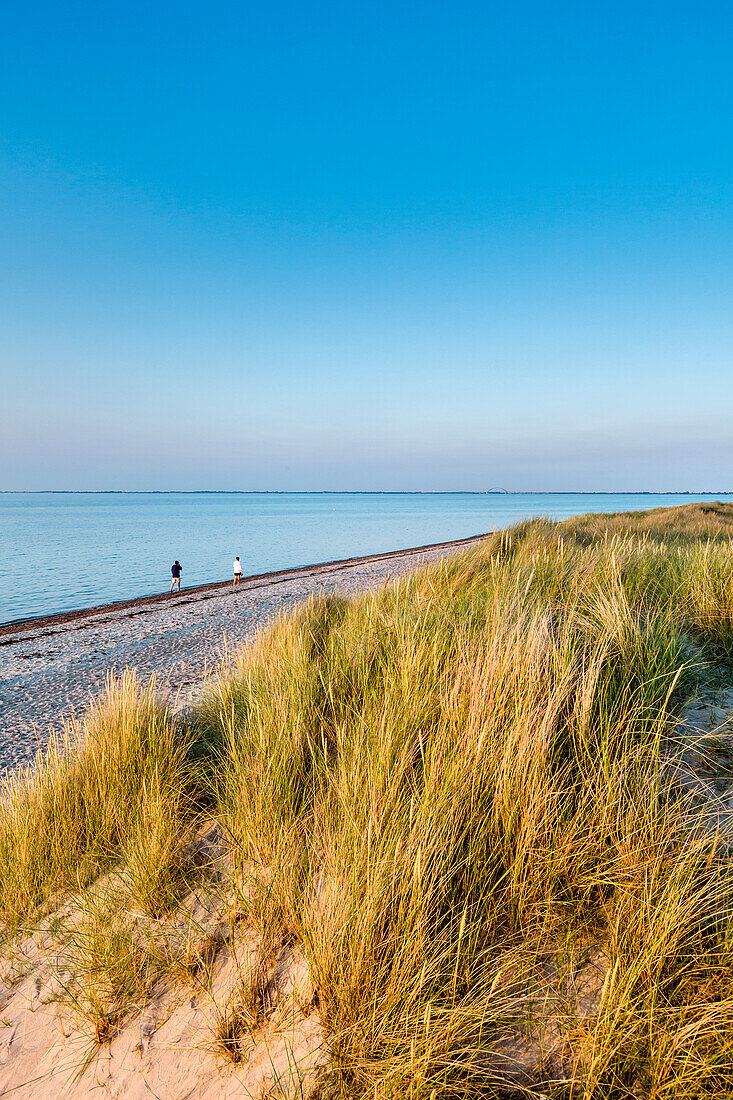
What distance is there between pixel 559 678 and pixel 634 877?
89cm

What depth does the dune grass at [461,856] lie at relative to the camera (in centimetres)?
142

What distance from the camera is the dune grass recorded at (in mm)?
1415

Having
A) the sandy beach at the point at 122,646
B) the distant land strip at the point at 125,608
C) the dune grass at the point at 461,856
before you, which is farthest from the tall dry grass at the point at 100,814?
the distant land strip at the point at 125,608

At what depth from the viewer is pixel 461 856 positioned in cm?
188

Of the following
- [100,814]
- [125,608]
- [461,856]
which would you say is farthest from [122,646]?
[461,856]

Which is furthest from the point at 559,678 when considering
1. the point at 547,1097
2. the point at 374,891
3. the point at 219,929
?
the point at 219,929

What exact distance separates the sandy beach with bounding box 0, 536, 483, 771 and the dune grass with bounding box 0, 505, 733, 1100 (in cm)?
139

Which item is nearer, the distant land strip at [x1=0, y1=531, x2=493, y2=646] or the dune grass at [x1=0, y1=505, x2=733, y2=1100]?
the dune grass at [x1=0, y1=505, x2=733, y2=1100]

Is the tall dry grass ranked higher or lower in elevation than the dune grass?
lower

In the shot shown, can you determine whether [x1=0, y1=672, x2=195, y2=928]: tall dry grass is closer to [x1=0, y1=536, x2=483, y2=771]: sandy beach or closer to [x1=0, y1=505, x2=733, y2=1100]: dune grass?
[x1=0, y1=505, x2=733, y2=1100]: dune grass

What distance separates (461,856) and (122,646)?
1170 centimetres

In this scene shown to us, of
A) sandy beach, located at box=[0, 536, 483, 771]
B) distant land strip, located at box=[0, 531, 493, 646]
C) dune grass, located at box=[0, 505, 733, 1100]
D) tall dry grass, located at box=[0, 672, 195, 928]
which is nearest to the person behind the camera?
dune grass, located at box=[0, 505, 733, 1100]

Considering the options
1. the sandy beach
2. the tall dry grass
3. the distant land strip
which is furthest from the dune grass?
the distant land strip

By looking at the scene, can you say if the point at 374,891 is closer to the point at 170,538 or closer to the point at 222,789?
the point at 222,789
